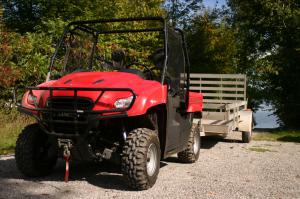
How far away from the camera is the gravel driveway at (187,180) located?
5.47 meters

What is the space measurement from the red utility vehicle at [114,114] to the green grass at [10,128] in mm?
2672

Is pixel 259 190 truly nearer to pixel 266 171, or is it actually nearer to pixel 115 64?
pixel 266 171

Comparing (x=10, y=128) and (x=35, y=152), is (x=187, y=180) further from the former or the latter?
(x=10, y=128)

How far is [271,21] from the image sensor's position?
16.6 meters

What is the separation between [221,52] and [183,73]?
1252 centimetres

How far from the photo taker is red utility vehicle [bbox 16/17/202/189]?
545 cm

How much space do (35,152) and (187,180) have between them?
6.55 feet

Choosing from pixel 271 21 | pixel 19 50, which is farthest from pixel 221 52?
pixel 19 50

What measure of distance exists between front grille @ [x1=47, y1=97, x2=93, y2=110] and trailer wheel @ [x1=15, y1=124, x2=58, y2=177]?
0.47 metres

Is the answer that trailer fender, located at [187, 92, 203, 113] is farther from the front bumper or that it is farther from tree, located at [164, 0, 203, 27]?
tree, located at [164, 0, 203, 27]

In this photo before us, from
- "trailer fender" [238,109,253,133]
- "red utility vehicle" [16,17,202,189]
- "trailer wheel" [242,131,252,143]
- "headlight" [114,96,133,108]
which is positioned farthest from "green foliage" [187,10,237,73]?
"headlight" [114,96,133,108]

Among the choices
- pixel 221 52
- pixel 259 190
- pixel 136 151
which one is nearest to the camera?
pixel 136 151

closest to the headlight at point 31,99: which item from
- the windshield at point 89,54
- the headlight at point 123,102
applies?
the windshield at point 89,54

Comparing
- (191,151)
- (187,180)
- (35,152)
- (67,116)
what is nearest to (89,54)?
(35,152)
